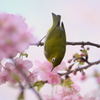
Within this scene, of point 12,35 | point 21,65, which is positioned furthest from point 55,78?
point 12,35

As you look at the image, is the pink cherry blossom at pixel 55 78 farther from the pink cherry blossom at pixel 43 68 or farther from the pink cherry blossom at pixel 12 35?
the pink cherry blossom at pixel 12 35

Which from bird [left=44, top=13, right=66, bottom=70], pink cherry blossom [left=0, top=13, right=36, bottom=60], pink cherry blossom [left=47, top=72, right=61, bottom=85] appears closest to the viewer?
pink cherry blossom [left=0, top=13, right=36, bottom=60]

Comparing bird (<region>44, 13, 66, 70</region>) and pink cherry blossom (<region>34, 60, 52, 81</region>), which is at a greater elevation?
bird (<region>44, 13, 66, 70</region>)

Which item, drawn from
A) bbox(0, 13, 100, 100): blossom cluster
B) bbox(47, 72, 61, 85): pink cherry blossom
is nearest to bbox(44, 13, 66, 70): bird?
bbox(0, 13, 100, 100): blossom cluster

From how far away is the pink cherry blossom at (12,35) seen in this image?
2.31ft

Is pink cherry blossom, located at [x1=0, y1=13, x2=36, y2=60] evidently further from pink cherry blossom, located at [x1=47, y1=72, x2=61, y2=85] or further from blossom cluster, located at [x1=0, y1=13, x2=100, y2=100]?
pink cherry blossom, located at [x1=47, y1=72, x2=61, y2=85]

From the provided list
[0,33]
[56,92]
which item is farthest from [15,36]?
[56,92]

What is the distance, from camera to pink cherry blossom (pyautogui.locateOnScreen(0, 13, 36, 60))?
70 cm

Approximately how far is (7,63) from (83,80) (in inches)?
39.7

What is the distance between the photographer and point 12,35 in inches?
28.1

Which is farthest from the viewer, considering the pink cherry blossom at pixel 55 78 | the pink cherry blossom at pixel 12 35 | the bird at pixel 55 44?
the pink cherry blossom at pixel 55 78

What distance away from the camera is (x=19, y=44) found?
2.50 ft

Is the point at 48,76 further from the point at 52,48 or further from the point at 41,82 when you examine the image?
the point at 52,48

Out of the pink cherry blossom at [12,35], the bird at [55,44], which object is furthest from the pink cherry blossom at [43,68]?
the pink cherry blossom at [12,35]
